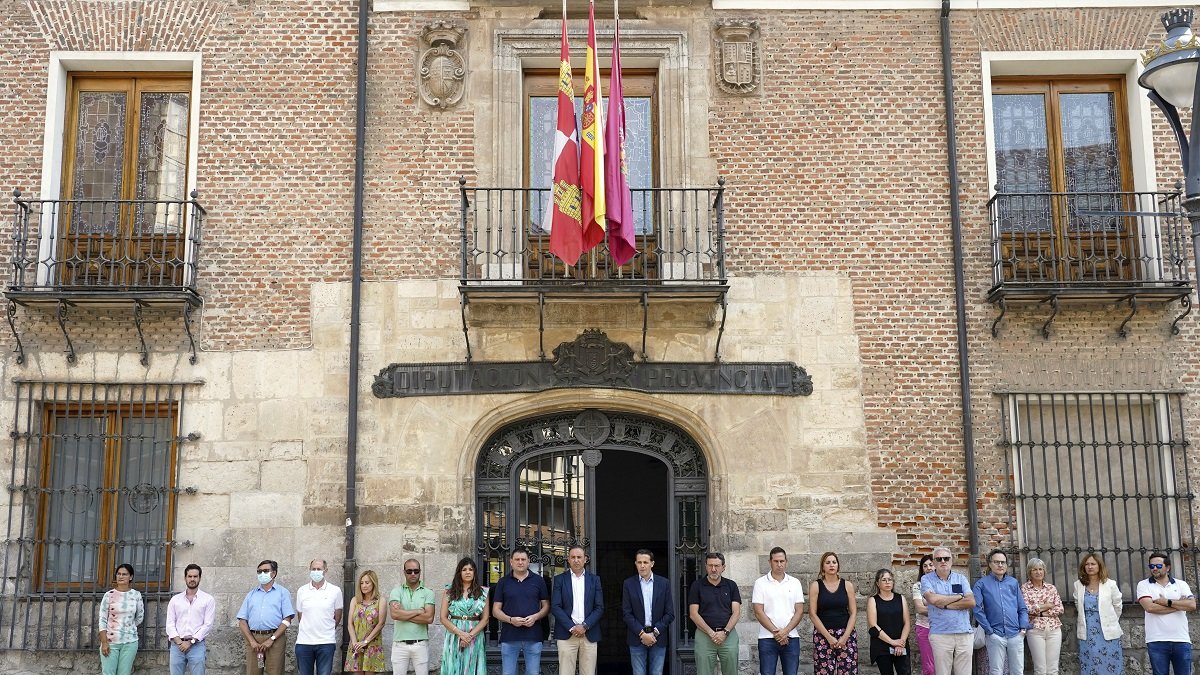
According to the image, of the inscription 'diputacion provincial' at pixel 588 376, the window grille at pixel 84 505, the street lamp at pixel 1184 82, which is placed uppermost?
the street lamp at pixel 1184 82

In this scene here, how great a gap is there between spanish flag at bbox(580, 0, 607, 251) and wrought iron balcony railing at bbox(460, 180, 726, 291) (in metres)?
0.57

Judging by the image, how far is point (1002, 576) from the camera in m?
10.8

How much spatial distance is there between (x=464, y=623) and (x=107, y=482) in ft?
13.2

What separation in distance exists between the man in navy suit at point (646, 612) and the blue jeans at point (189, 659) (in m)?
3.79

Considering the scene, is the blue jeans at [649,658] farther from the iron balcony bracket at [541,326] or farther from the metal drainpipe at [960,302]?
the metal drainpipe at [960,302]

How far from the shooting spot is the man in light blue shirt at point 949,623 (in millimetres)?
10531

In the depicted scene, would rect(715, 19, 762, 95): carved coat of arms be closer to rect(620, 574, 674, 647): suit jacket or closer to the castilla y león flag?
the castilla y león flag

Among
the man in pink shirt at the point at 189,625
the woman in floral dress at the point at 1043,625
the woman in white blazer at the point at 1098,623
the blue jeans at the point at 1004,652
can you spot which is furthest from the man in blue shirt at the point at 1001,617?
the man in pink shirt at the point at 189,625

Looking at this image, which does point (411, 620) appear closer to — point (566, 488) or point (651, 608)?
point (651, 608)

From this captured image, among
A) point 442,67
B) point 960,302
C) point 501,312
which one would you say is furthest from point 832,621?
point 442,67

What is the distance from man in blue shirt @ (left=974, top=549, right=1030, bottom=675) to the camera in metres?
10.7

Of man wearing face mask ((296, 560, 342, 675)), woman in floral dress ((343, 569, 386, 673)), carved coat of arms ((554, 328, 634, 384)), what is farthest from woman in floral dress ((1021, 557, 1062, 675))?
man wearing face mask ((296, 560, 342, 675))

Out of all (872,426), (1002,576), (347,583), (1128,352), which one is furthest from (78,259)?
(1128,352)

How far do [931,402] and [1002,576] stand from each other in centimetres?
190
